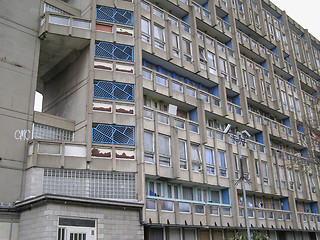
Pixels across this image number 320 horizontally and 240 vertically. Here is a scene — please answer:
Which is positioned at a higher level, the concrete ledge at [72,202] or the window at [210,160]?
the window at [210,160]

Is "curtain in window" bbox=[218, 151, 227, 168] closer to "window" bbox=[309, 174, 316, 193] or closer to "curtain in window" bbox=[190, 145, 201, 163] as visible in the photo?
"curtain in window" bbox=[190, 145, 201, 163]

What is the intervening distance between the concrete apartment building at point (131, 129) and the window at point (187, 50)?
10cm

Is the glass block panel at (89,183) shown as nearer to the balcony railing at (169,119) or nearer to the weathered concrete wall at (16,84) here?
the weathered concrete wall at (16,84)

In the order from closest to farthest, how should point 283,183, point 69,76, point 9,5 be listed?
point 9,5
point 69,76
point 283,183

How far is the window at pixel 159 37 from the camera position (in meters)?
28.5

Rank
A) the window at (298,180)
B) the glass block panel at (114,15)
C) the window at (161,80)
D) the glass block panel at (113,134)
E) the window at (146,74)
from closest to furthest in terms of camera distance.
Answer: the glass block panel at (113,134)
the glass block panel at (114,15)
the window at (146,74)
the window at (161,80)
the window at (298,180)

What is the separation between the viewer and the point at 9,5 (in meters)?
23.9

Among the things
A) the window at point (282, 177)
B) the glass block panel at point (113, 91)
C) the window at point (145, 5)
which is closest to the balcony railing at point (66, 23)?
the glass block panel at point (113, 91)

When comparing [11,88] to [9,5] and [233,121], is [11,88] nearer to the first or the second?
[9,5]

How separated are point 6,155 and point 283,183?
26.1 meters

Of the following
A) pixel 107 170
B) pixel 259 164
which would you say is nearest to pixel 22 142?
pixel 107 170

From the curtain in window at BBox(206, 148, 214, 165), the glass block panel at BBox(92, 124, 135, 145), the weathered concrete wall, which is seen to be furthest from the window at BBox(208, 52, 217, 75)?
the weathered concrete wall

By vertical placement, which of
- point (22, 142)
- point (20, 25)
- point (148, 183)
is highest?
point (20, 25)

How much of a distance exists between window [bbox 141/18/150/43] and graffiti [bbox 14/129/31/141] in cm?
1061
